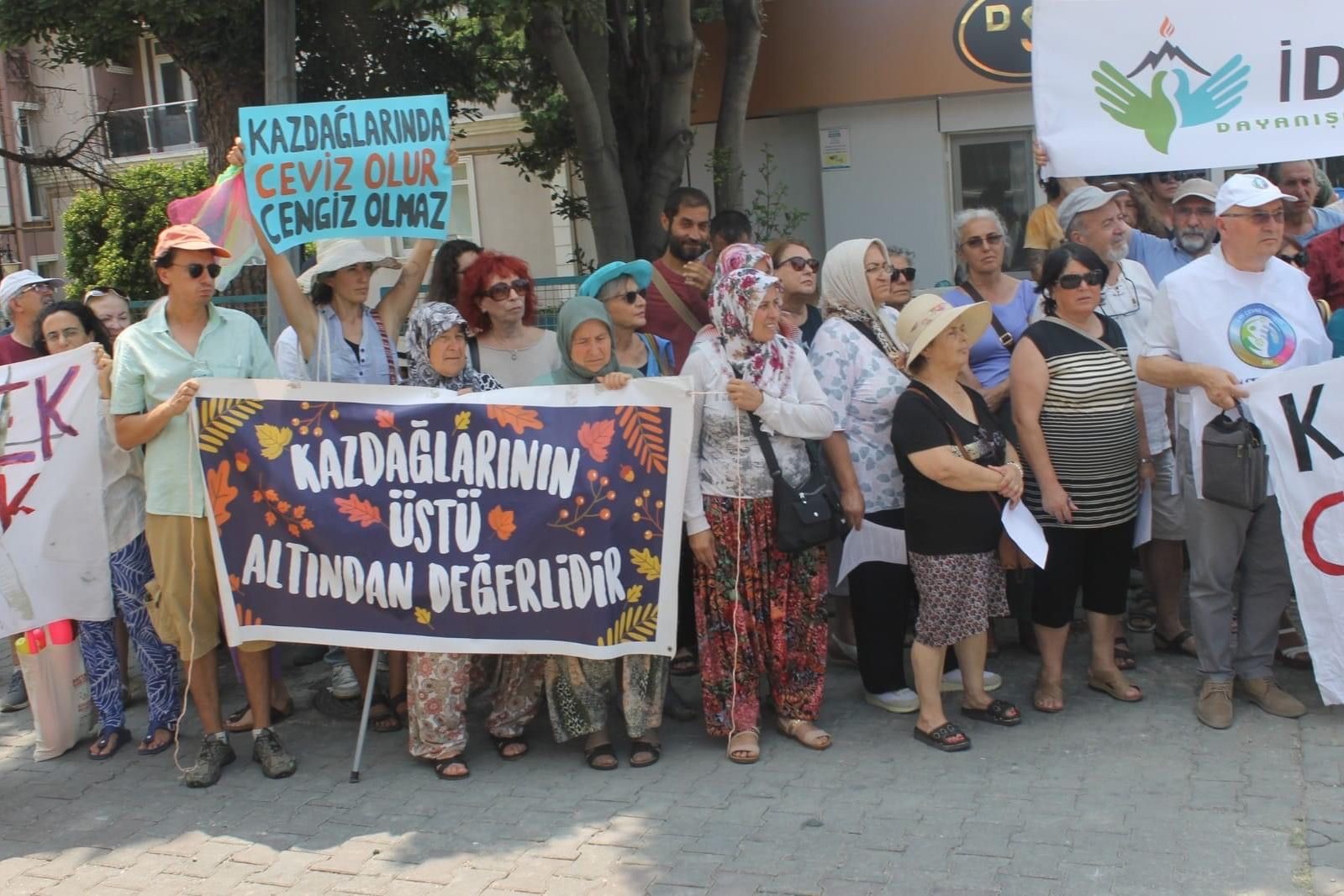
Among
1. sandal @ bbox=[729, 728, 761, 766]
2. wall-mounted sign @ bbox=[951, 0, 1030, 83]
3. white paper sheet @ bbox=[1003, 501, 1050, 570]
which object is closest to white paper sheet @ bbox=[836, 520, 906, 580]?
white paper sheet @ bbox=[1003, 501, 1050, 570]

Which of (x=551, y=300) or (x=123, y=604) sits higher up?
(x=551, y=300)

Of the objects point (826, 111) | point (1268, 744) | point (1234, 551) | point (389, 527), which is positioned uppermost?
point (826, 111)

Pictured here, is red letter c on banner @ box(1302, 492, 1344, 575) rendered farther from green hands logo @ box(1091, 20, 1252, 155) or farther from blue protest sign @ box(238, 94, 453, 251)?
blue protest sign @ box(238, 94, 453, 251)

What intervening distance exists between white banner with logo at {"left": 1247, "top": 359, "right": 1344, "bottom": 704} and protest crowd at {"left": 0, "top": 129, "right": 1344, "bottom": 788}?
19 centimetres

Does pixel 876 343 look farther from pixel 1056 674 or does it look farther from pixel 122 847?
pixel 122 847

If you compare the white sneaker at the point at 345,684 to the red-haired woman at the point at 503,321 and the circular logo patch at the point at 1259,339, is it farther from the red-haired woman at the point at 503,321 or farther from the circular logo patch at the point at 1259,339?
the circular logo patch at the point at 1259,339

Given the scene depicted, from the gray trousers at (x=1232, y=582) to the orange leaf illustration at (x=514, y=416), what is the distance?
2.57m

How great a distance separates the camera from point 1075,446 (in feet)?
16.5

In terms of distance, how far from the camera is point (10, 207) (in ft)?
94.2

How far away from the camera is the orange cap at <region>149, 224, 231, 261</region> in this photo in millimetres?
4824

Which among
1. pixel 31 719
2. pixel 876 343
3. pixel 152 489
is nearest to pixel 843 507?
pixel 876 343

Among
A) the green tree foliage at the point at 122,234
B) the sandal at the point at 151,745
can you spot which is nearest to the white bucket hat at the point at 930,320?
the sandal at the point at 151,745

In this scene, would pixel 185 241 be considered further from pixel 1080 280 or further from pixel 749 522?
pixel 1080 280

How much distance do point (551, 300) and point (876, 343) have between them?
4.11 m
